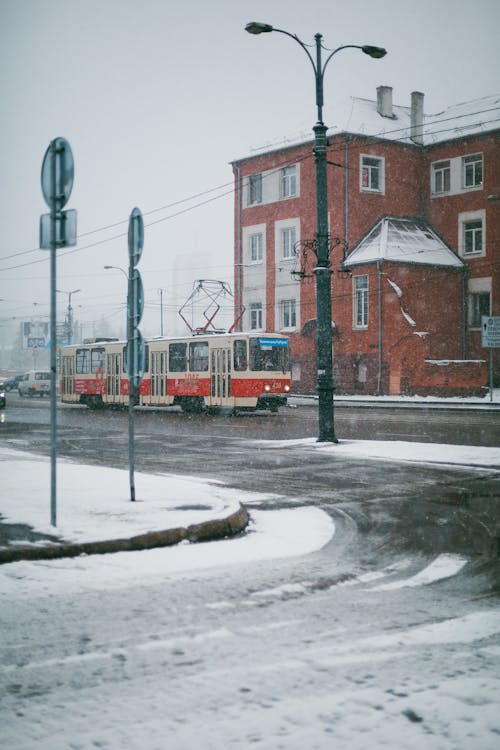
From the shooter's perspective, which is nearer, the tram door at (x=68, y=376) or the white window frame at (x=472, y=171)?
the tram door at (x=68, y=376)

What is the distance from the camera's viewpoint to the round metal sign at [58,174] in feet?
25.6

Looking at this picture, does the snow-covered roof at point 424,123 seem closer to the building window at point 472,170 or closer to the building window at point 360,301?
the building window at point 472,170

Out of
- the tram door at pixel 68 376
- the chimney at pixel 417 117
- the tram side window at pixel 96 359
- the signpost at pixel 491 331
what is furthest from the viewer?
the chimney at pixel 417 117

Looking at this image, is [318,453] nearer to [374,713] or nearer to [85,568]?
[85,568]

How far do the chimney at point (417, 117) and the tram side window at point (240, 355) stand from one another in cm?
2547

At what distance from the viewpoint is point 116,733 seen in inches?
137

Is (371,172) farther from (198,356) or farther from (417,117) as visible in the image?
(198,356)

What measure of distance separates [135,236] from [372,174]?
42313 mm

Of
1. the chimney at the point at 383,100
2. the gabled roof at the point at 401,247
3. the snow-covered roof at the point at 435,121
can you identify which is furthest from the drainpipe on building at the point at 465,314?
the chimney at the point at 383,100

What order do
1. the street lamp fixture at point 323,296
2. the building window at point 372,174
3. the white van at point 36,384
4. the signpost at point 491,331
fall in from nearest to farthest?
1. the street lamp fixture at point 323,296
2. the signpost at point 491,331
3. the building window at point 372,174
4. the white van at point 36,384

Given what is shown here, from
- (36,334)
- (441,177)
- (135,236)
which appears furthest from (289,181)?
(36,334)

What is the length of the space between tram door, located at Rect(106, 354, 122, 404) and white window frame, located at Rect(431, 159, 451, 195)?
75.8 ft

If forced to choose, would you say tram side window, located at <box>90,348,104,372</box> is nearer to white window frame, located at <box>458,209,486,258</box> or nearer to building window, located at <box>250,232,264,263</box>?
building window, located at <box>250,232,264,263</box>

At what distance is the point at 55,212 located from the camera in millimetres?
7926
